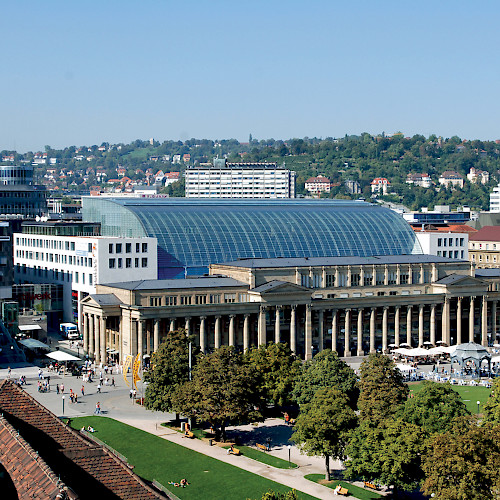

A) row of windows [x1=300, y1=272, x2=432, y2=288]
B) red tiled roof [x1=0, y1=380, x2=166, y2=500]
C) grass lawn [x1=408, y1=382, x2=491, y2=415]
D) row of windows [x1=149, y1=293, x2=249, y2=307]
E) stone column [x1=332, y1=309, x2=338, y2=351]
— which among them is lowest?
grass lawn [x1=408, y1=382, x2=491, y2=415]

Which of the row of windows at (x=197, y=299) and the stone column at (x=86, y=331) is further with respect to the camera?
the stone column at (x=86, y=331)

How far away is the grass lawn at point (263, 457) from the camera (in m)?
92.5

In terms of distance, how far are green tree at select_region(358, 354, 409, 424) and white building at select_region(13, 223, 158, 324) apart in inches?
2651

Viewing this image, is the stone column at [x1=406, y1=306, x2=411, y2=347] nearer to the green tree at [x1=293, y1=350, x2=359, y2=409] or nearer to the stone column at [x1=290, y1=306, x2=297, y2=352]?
the stone column at [x1=290, y1=306, x2=297, y2=352]

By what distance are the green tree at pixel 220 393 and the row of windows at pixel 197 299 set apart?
4305 centimetres

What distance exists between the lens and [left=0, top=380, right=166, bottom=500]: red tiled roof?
154 ft

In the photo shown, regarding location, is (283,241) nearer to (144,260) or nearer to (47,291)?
(144,260)

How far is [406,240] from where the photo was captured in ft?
650

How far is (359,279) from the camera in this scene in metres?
168

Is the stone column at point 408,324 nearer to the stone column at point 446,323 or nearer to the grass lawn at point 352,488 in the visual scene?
the stone column at point 446,323

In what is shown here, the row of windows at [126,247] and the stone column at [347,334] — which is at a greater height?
the row of windows at [126,247]

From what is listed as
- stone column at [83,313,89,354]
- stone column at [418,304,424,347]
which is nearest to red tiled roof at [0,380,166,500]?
stone column at [83,313,89,354]

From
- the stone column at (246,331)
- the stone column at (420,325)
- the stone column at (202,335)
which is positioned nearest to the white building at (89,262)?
the stone column at (202,335)

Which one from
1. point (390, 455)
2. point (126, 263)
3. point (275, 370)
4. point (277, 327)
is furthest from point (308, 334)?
point (390, 455)
